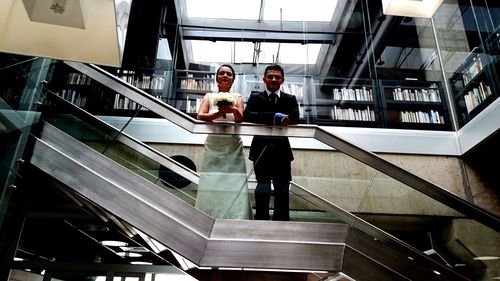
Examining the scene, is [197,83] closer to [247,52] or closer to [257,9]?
[247,52]

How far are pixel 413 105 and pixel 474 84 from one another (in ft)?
4.04

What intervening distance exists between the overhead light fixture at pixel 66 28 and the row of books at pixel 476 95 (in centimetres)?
450

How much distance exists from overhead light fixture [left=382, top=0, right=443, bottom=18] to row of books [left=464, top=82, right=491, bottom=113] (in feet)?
8.73

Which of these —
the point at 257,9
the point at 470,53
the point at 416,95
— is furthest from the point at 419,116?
the point at 257,9

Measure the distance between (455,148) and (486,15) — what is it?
175cm

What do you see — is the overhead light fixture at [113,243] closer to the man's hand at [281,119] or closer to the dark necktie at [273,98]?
the dark necktie at [273,98]

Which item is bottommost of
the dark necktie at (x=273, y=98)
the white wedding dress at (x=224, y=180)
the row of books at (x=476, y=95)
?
the white wedding dress at (x=224, y=180)

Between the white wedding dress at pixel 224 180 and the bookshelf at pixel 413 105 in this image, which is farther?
the bookshelf at pixel 413 105

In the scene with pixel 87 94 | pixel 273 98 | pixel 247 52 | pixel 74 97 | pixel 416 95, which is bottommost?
pixel 273 98

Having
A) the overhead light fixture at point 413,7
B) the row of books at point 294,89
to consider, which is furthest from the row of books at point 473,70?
the overhead light fixture at point 413,7

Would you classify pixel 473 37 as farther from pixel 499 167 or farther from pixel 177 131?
pixel 177 131

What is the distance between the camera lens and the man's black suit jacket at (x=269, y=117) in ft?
8.38

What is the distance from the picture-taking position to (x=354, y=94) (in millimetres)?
6457

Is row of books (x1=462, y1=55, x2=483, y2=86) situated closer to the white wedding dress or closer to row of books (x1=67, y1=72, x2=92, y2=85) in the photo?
the white wedding dress
